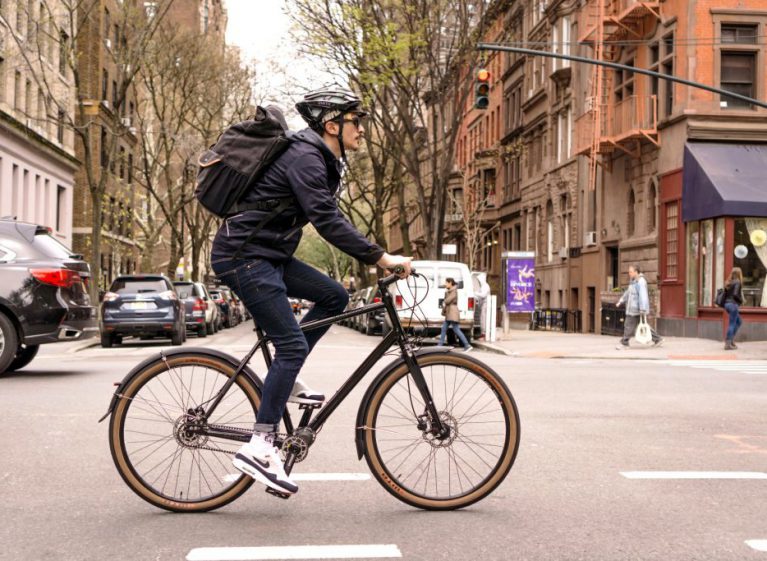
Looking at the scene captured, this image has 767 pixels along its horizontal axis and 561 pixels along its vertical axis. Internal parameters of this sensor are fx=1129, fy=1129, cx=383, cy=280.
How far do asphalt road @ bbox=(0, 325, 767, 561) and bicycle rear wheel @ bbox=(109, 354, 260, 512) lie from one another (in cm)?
12

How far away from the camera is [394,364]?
569cm

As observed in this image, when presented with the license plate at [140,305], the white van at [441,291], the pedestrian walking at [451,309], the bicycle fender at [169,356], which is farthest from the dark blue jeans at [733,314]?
the bicycle fender at [169,356]

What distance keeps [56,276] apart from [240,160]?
29.8ft

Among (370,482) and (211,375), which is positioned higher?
(211,375)

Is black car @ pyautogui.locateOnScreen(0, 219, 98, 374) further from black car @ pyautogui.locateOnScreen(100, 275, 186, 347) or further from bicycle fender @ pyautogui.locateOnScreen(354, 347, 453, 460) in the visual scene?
black car @ pyautogui.locateOnScreen(100, 275, 186, 347)

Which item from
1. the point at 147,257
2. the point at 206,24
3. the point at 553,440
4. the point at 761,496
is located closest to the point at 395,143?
the point at 147,257

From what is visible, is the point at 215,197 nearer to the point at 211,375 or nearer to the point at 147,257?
the point at 211,375

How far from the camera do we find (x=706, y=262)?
2902 cm

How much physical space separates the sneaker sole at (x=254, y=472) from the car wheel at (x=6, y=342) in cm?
877

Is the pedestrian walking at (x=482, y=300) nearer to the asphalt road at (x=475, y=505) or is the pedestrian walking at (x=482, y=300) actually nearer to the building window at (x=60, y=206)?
the asphalt road at (x=475, y=505)

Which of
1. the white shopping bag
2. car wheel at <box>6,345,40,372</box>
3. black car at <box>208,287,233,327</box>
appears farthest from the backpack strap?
black car at <box>208,287,233,327</box>

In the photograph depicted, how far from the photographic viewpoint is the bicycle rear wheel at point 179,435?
5.64 metres

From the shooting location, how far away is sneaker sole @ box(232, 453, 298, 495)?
545 centimetres

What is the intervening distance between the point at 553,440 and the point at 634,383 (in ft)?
19.4
